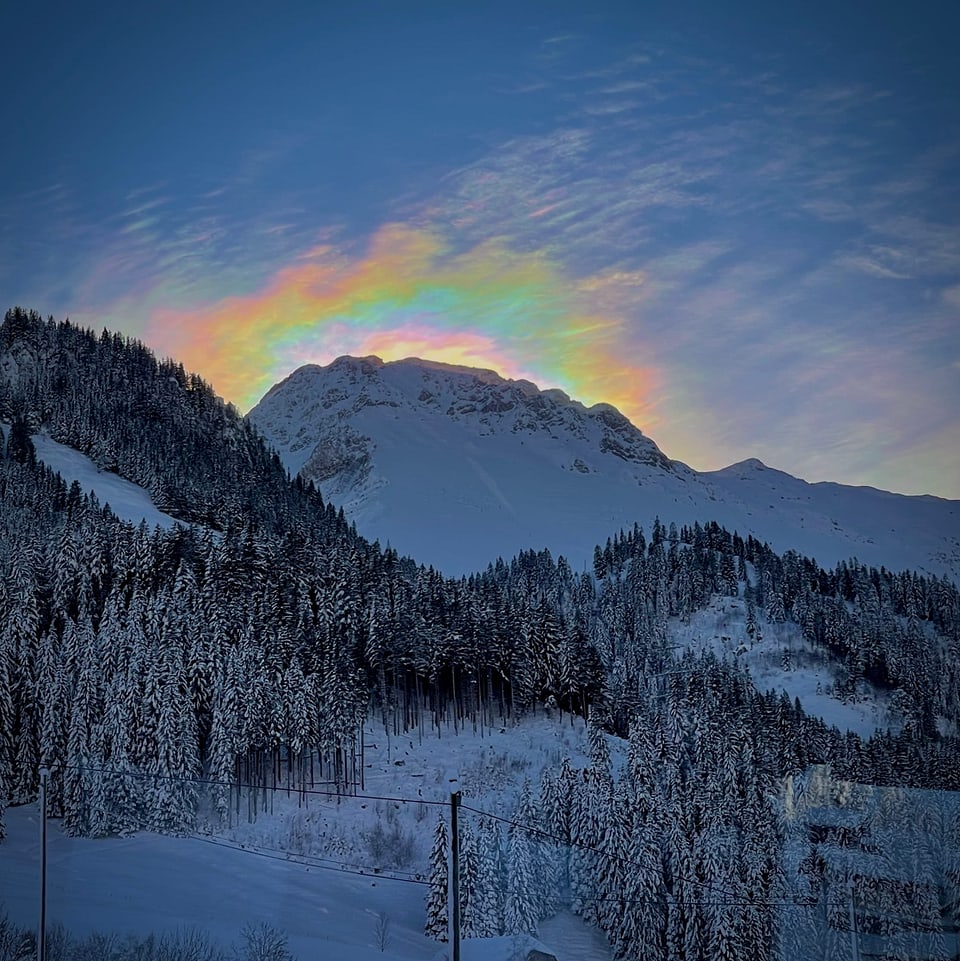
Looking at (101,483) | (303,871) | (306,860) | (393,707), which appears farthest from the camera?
(101,483)

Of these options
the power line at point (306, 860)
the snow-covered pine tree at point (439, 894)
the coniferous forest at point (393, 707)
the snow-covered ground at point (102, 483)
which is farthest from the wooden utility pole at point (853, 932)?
the snow-covered ground at point (102, 483)

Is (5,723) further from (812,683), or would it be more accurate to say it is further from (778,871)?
(812,683)

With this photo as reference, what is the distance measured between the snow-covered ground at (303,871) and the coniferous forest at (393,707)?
2.75m

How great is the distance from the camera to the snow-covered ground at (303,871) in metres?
43.5

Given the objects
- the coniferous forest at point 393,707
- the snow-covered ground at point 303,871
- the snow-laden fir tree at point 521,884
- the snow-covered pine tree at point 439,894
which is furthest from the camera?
the coniferous forest at point 393,707

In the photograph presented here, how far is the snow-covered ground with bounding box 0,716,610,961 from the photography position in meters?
43.5

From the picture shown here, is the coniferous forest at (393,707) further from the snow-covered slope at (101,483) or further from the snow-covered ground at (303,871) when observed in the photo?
the snow-covered slope at (101,483)

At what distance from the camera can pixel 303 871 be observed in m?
60.5

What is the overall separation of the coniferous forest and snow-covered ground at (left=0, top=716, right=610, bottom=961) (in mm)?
2748

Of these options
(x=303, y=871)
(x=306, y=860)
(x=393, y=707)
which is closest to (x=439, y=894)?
(x=303, y=871)

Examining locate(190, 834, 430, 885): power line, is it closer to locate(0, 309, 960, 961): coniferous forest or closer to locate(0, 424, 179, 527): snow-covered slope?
locate(0, 309, 960, 961): coniferous forest

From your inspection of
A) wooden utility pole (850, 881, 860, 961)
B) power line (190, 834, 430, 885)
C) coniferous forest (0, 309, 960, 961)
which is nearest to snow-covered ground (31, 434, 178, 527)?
coniferous forest (0, 309, 960, 961)

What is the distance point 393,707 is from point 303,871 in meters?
36.1

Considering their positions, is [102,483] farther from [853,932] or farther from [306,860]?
[853,932]
